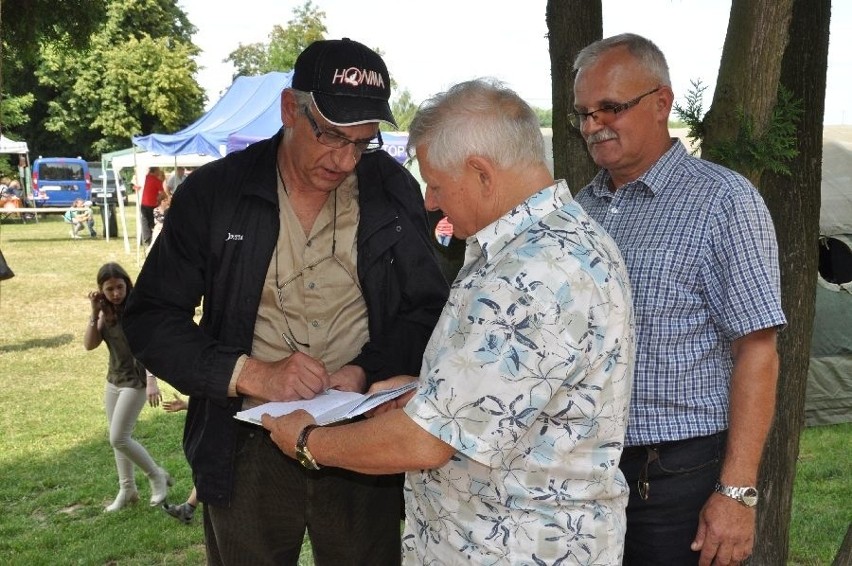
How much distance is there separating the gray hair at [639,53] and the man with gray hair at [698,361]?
274 mm

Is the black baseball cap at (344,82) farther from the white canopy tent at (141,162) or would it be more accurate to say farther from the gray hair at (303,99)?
the white canopy tent at (141,162)

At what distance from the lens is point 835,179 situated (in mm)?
8281

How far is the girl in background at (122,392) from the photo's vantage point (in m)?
5.99

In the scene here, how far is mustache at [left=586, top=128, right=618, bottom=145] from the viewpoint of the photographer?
8.39 ft

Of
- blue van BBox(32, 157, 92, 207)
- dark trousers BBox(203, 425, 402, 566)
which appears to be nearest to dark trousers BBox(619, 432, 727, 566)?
dark trousers BBox(203, 425, 402, 566)

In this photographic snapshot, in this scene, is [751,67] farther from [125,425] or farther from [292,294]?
[125,425]

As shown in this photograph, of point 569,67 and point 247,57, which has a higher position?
point 247,57

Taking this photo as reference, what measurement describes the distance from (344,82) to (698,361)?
3.92 feet

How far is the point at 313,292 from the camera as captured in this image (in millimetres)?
2650

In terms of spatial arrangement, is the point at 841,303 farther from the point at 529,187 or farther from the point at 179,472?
the point at 529,187

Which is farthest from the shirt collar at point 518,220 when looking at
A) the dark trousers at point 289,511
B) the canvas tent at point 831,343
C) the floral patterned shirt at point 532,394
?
the canvas tent at point 831,343

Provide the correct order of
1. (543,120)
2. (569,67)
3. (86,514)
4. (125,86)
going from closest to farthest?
(569,67) → (86,514) → (543,120) → (125,86)

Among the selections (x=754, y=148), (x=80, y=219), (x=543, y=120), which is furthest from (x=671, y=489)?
(x=80, y=219)

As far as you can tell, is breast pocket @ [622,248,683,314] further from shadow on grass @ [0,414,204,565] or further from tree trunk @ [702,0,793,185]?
shadow on grass @ [0,414,204,565]
